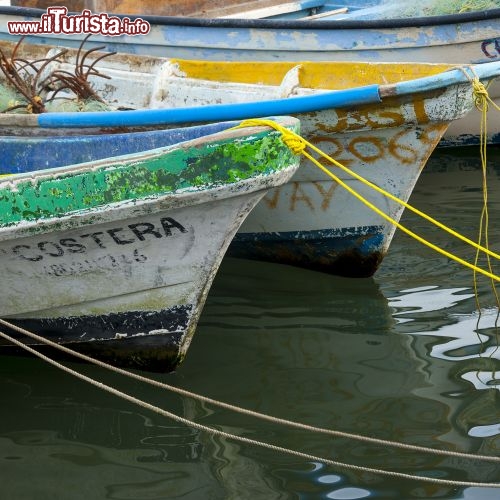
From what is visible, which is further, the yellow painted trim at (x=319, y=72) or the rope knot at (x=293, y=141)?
the yellow painted trim at (x=319, y=72)

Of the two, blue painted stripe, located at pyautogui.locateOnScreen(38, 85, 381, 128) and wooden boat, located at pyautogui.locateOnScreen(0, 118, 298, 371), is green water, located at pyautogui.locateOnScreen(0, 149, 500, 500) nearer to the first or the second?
wooden boat, located at pyautogui.locateOnScreen(0, 118, 298, 371)

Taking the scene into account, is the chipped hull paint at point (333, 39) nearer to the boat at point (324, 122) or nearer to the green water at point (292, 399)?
the boat at point (324, 122)

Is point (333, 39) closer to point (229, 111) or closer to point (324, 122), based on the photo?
point (324, 122)

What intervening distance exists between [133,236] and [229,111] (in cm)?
119

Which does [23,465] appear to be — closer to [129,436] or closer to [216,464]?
[129,436]

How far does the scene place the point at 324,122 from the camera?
5.62m

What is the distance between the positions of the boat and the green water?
9.1 inches

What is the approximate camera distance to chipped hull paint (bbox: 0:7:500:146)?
8109 mm

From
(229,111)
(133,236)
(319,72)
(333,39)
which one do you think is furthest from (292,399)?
(333,39)

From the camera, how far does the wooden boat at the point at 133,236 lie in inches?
169

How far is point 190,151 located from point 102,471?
4.29ft

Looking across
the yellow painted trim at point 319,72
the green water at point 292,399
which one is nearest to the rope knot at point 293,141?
the green water at point 292,399

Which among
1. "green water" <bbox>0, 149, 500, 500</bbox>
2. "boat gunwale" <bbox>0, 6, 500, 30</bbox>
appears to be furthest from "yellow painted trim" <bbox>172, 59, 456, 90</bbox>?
"boat gunwale" <bbox>0, 6, 500, 30</bbox>

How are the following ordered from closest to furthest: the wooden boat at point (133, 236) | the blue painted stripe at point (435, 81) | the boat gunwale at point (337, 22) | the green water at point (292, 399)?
the green water at point (292, 399)
the wooden boat at point (133, 236)
the blue painted stripe at point (435, 81)
the boat gunwale at point (337, 22)
